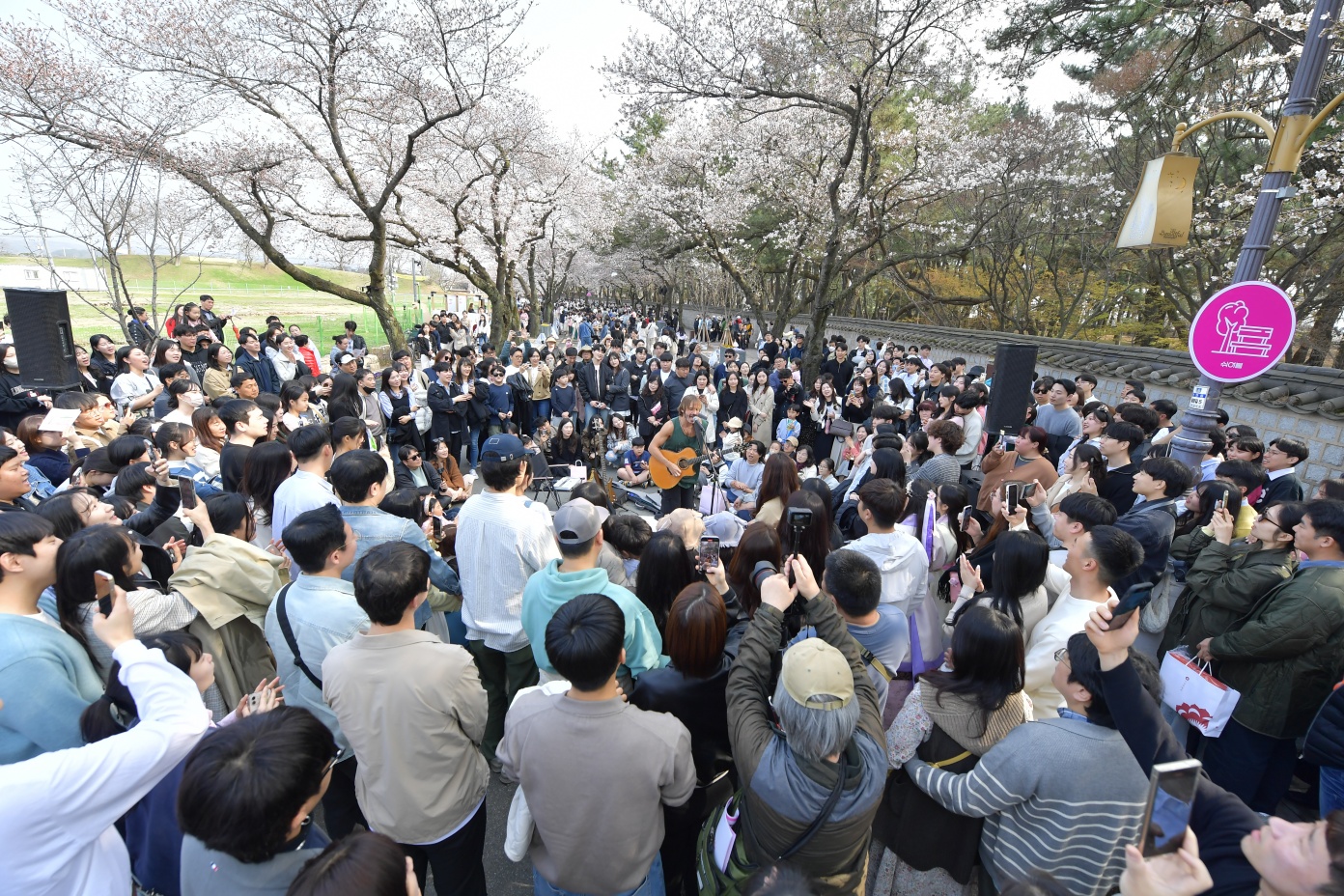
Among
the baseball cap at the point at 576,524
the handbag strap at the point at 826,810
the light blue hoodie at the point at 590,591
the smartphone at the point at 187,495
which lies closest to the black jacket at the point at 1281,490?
the handbag strap at the point at 826,810

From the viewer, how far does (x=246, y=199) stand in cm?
1139

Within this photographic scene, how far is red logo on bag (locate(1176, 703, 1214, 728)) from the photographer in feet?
9.20

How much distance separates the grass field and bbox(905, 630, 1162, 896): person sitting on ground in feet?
76.3

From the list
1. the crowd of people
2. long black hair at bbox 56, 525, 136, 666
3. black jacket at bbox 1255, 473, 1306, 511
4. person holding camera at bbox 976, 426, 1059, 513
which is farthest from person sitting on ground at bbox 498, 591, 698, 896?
black jacket at bbox 1255, 473, 1306, 511

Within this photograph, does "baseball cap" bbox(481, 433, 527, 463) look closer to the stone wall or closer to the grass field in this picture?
the stone wall

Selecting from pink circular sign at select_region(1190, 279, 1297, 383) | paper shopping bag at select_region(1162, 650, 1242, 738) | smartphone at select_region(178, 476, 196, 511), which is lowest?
paper shopping bag at select_region(1162, 650, 1242, 738)

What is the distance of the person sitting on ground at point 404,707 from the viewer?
6.34ft

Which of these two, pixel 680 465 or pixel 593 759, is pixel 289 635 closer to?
pixel 593 759

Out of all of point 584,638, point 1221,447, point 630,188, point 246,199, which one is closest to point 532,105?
point 630,188

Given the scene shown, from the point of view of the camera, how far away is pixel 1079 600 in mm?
2520

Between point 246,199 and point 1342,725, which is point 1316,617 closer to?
point 1342,725

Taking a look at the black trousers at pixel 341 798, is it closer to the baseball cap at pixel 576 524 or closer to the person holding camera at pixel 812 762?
the baseball cap at pixel 576 524

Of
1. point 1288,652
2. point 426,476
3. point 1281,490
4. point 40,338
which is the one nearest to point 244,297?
point 40,338

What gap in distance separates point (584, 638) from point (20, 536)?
1.93m
